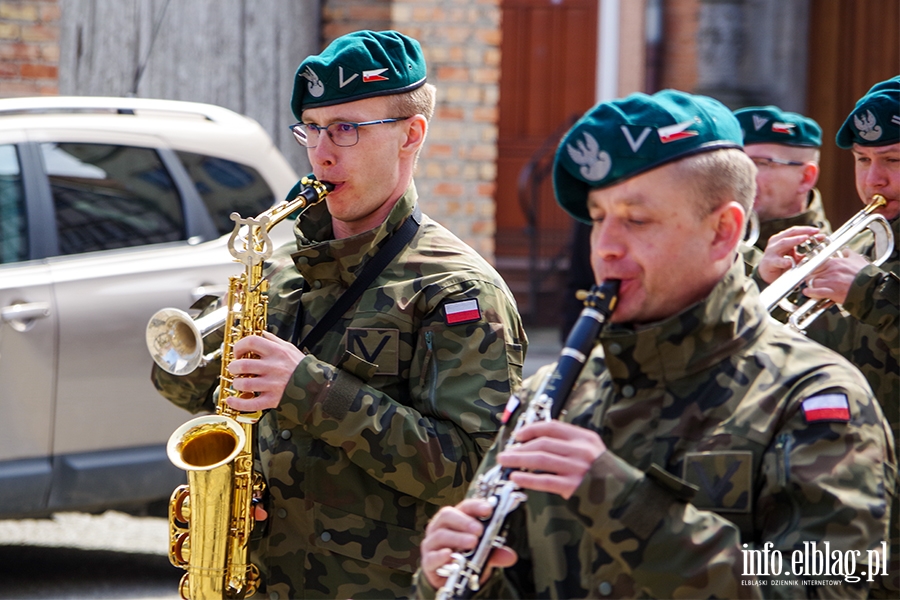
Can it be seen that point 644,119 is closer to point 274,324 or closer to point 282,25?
point 274,324

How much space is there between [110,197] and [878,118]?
2976mm

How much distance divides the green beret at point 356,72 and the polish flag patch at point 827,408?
4.47ft

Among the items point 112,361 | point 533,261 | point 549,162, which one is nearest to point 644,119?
point 112,361

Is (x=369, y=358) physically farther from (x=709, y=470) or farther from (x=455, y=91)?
(x=455, y=91)

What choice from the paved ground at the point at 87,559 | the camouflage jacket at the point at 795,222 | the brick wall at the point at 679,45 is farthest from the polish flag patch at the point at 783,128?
the brick wall at the point at 679,45

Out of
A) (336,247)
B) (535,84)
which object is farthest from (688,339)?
(535,84)

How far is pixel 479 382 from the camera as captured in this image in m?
2.53

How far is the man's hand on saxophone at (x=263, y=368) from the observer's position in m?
2.49

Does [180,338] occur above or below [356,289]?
below

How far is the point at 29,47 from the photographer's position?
22.0ft

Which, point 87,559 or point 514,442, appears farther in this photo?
point 87,559

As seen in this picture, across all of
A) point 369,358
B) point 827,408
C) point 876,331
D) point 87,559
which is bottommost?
point 87,559

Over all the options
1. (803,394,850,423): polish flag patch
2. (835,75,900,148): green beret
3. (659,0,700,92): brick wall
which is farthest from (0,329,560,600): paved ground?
(659,0,700,92): brick wall

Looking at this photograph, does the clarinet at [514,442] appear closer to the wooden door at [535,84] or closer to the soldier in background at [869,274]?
the soldier in background at [869,274]
